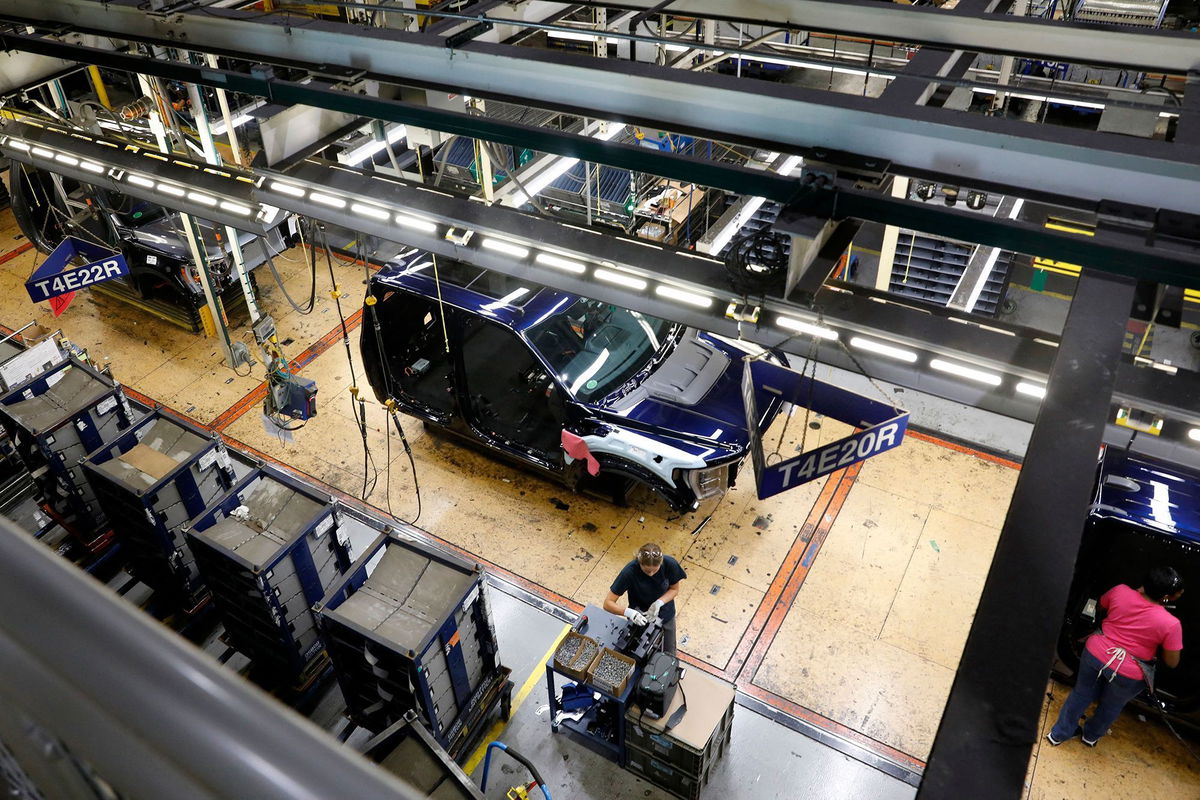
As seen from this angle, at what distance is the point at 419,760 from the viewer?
5.15 m

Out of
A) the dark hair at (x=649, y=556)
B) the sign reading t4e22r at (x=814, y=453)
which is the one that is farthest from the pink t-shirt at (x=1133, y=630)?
the dark hair at (x=649, y=556)

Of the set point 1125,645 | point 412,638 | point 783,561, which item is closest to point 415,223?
point 412,638

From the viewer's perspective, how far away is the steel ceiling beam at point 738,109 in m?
3.40

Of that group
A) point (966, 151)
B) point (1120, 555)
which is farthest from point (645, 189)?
point (966, 151)

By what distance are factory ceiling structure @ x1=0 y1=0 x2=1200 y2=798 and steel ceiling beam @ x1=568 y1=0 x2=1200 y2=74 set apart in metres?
0.01

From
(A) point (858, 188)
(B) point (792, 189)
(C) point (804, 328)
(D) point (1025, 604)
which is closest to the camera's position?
(D) point (1025, 604)

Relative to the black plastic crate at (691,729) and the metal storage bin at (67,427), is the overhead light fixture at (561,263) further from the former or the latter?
the metal storage bin at (67,427)

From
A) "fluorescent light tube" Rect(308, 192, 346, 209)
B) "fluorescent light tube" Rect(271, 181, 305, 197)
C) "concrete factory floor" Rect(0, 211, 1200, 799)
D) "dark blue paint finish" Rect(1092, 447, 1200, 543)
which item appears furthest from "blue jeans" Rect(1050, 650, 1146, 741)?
"fluorescent light tube" Rect(271, 181, 305, 197)

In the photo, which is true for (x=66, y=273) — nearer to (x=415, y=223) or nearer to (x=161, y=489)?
(x=161, y=489)

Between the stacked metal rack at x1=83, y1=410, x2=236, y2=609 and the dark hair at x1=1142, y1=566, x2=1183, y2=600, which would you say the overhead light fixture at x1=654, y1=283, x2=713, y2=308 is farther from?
the stacked metal rack at x1=83, y1=410, x2=236, y2=609

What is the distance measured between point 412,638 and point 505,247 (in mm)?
2488

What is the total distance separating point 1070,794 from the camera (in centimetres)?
621

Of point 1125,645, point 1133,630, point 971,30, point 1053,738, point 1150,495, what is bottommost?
point 1053,738

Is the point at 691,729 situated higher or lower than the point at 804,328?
lower
